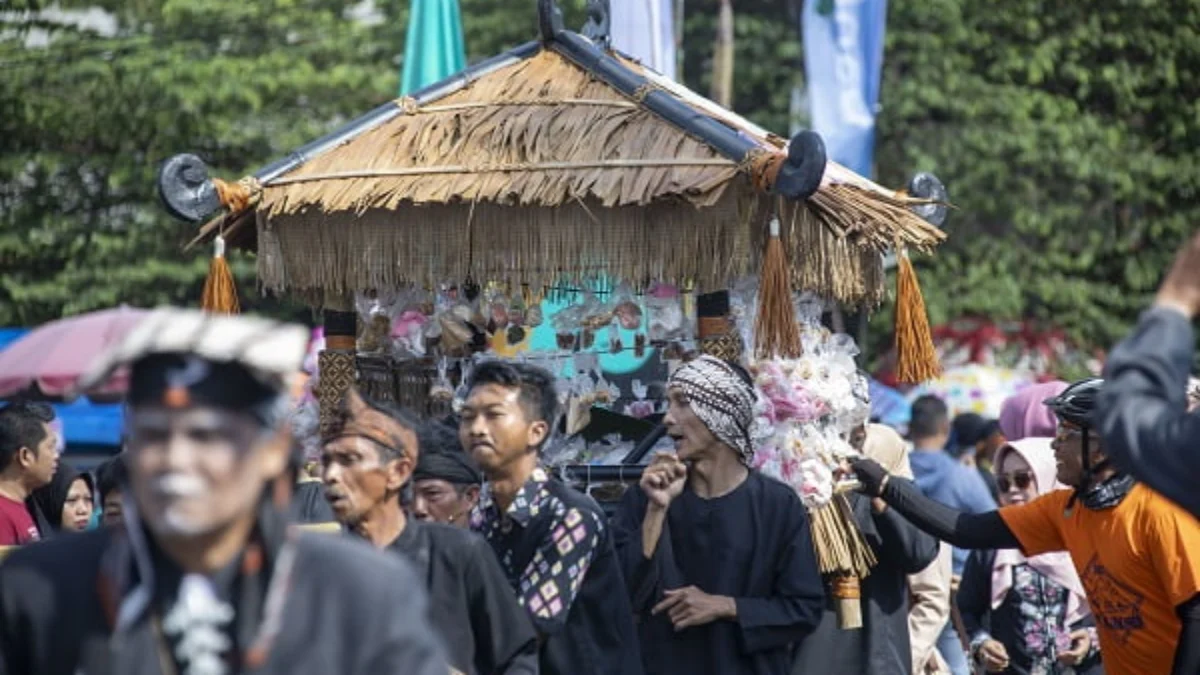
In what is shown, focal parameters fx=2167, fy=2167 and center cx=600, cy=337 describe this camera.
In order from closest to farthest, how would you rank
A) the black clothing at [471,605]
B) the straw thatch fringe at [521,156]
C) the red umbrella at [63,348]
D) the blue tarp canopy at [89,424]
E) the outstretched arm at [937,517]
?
the red umbrella at [63,348] < the black clothing at [471,605] < the outstretched arm at [937,517] < the straw thatch fringe at [521,156] < the blue tarp canopy at [89,424]

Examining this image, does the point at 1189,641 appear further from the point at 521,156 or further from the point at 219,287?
the point at 219,287

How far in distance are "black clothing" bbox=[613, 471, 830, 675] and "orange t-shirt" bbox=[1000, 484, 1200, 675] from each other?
923 mm

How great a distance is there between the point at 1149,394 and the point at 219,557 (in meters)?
1.80

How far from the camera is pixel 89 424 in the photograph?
17859mm

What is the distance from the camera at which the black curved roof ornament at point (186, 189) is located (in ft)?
26.0

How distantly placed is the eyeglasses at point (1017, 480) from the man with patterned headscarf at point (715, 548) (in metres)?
1.64

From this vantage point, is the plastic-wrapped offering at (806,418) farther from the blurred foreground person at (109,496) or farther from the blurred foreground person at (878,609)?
the blurred foreground person at (109,496)

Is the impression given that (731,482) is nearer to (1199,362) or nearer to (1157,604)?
(1157,604)

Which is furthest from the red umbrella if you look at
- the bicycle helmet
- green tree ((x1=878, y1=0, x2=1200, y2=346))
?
green tree ((x1=878, y1=0, x2=1200, y2=346))

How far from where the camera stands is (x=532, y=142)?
7.88 meters

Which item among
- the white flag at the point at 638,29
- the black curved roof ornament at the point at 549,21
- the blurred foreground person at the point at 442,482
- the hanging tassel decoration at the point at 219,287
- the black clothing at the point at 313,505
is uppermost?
the white flag at the point at 638,29

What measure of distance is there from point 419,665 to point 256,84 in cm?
1775

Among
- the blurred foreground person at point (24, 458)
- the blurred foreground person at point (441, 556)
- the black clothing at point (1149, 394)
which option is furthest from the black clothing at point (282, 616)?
the blurred foreground person at point (24, 458)

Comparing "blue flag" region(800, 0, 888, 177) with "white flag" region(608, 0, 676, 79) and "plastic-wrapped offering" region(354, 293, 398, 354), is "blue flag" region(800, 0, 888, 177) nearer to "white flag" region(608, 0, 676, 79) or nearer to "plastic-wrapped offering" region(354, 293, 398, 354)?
"white flag" region(608, 0, 676, 79)
